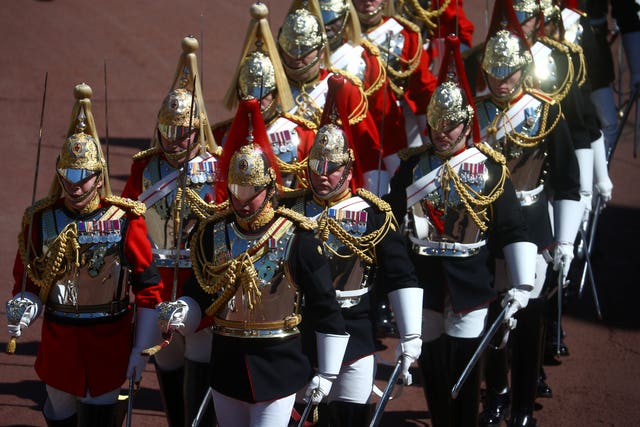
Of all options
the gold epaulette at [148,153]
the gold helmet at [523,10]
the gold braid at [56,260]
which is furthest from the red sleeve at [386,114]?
the gold braid at [56,260]

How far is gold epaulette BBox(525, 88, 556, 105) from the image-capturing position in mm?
7156

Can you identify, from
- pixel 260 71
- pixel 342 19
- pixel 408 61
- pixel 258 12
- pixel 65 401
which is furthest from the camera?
pixel 408 61

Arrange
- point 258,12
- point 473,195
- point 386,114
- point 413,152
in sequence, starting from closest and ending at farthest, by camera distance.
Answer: point 473,195
point 413,152
point 258,12
point 386,114

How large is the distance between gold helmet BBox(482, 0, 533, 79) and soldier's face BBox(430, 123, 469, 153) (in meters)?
0.78

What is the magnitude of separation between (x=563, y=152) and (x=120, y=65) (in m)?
7.90

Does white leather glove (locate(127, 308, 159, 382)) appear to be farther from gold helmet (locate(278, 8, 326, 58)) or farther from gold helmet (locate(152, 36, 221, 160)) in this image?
gold helmet (locate(278, 8, 326, 58))

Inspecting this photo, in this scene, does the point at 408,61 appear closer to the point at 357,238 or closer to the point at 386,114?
the point at 386,114

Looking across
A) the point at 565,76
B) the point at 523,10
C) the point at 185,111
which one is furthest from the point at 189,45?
the point at 565,76

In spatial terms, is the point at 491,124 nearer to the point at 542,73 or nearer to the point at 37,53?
the point at 542,73

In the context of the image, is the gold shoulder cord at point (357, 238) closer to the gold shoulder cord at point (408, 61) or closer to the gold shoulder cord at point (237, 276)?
the gold shoulder cord at point (237, 276)

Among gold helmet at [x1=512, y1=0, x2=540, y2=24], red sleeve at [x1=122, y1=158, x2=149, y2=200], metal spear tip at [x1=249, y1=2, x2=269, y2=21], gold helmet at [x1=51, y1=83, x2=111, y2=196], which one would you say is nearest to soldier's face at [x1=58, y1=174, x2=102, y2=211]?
gold helmet at [x1=51, y1=83, x2=111, y2=196]

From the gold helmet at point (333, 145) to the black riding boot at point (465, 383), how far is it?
3.35 ft

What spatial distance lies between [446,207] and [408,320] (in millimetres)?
799

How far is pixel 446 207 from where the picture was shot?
6.29m
